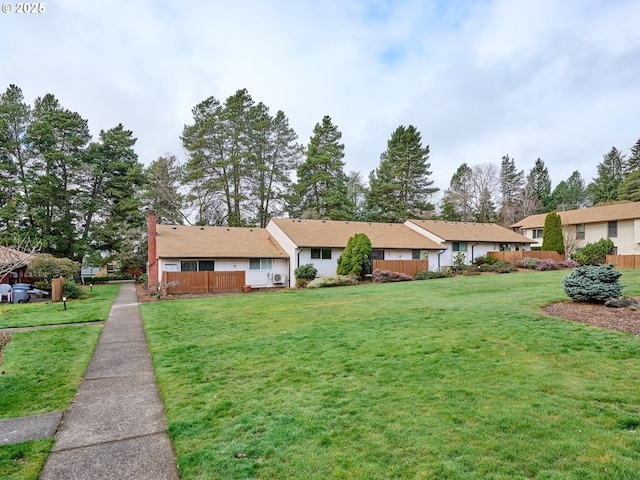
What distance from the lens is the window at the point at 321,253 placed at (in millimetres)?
25359

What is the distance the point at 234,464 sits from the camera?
3416mm

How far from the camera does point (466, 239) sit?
30.5m

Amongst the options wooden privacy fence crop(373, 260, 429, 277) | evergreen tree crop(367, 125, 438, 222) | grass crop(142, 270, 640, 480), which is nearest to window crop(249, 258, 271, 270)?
wooden privacy fence crop(373, 260, 429, 277)

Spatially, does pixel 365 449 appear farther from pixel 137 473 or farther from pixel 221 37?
pixel 221 37

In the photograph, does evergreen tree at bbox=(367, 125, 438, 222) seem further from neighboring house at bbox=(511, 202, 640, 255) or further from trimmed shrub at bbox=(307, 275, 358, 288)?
trimmed shrub at bbox=(307, 275, 358, 288)

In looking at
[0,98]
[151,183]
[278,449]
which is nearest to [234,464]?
[278,449]

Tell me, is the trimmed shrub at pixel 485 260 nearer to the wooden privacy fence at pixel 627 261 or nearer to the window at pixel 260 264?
the wooden privacy fence at pixel 627 261

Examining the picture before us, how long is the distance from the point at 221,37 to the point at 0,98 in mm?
35789

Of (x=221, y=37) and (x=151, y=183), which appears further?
(x=151, y=183)

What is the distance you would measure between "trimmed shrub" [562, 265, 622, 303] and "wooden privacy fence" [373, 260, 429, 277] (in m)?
14.5

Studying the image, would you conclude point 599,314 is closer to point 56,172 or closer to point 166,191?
point 166,191

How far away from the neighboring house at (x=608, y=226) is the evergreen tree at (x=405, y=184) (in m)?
15.2

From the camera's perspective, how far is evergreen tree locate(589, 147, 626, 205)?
55219mm

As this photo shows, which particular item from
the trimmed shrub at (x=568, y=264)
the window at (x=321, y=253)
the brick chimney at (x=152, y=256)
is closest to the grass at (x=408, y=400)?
the brick chimney at (x=152, y=256)
